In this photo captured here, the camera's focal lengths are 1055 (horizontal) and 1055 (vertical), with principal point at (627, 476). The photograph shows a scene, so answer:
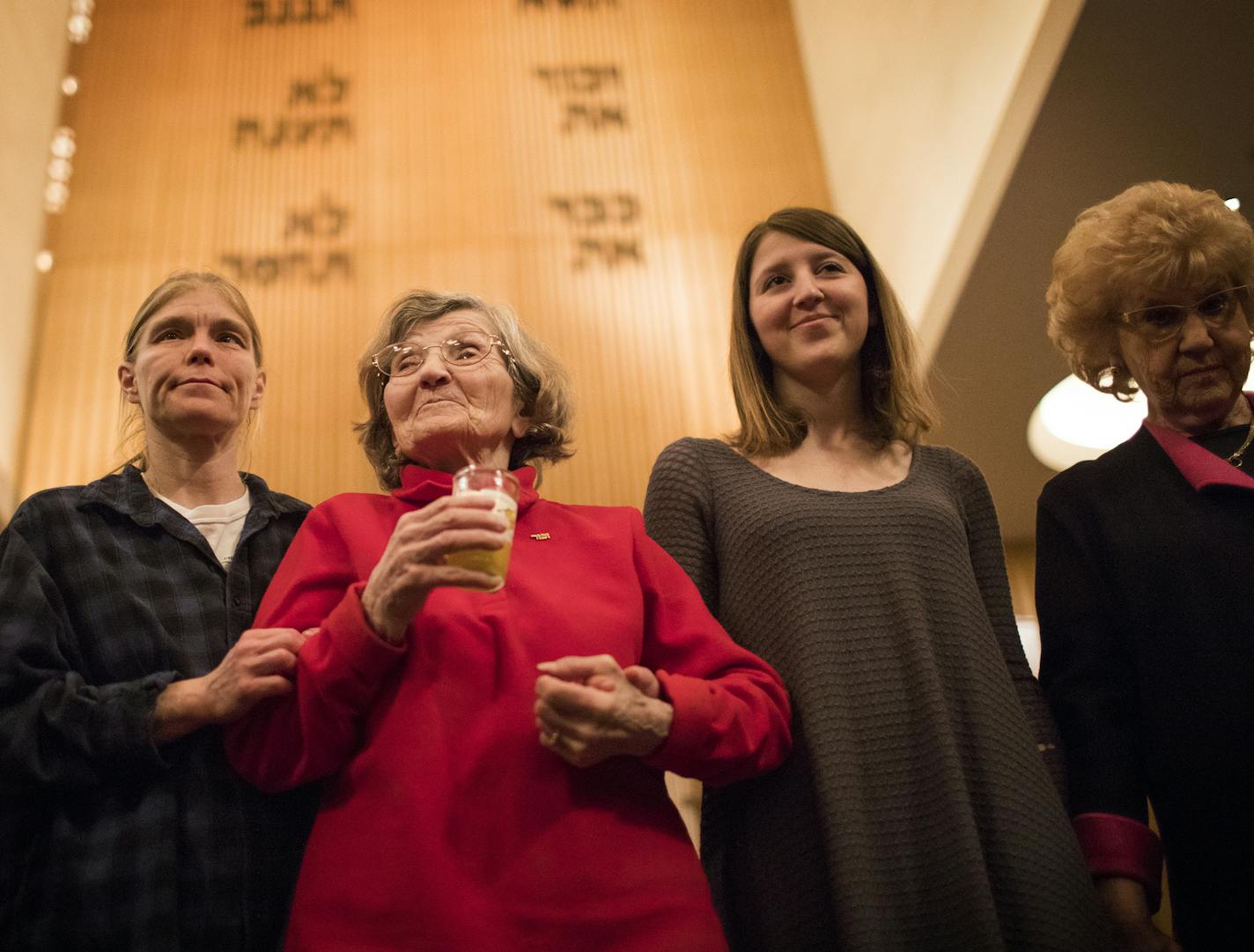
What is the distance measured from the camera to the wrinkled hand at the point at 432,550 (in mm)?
1063

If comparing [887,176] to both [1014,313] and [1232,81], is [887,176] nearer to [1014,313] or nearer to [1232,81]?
[1014,313]

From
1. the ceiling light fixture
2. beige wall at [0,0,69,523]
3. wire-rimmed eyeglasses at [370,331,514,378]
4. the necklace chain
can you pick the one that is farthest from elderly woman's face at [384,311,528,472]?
the ceiling light fixture

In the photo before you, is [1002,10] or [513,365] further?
[1002,10]

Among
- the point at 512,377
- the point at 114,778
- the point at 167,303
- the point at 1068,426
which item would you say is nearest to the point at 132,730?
the point at 114,778

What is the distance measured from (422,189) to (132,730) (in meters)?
2.80

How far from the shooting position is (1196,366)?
1597mm

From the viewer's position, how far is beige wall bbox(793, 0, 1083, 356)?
2.51 m

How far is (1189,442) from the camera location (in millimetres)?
1577

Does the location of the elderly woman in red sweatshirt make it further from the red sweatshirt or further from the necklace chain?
the necklace chain

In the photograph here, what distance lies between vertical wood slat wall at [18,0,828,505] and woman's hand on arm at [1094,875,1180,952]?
194cm

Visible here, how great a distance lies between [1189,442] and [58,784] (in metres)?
1.59

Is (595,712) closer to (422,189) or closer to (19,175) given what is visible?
(422,189)

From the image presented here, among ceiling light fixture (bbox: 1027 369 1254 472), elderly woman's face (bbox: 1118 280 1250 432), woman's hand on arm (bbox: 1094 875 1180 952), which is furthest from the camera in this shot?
ceiling light fixture (bbox: 1027 369 1254 472)

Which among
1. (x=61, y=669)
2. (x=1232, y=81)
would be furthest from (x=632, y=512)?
(x=1232, y=81)
